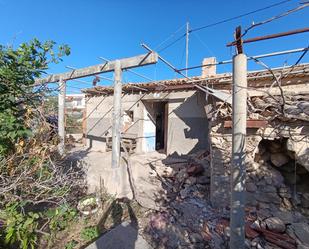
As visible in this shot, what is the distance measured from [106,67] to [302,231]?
20.3ft

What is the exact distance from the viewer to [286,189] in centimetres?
422

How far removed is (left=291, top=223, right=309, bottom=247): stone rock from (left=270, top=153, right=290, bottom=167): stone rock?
4.65 feet

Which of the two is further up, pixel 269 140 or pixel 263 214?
pixel 269 140

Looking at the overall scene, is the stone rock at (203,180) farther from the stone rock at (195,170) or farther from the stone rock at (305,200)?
the stone rock at (305,200)

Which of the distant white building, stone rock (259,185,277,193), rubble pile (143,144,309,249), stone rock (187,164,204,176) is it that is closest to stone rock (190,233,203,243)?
rubble pile (143,144,309,249)

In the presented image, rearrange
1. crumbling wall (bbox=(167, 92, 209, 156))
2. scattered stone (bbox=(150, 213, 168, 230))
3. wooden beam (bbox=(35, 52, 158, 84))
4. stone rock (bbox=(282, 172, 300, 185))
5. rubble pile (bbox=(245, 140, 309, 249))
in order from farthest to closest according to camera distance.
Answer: crumbling wall (bbox=(167, 92, 209, 156)) → wooden beam (bbox=(35, 52, 158, 84)) → stone rock (bbox=(282, 172, 300, 185)) → scattered stone (bbox=(150, 213, 168, 230)) → rubble pile (bbox=(245, 140, 309, 249))

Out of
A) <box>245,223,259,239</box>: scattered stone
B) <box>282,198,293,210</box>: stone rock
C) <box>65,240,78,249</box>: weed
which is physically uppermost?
<box>282,198,293,210</box>: stone rock

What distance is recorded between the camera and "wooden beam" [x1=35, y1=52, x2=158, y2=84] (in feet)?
16.4

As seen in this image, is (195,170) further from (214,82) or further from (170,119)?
(170,119)

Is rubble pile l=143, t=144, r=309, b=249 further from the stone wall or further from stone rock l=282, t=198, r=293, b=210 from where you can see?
the stone wall

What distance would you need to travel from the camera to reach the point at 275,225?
3490 mm

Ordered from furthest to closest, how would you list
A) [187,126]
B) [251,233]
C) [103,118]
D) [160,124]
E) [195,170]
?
[160,124] → [103,118] → [187,126] → [195,170] → [251,233]

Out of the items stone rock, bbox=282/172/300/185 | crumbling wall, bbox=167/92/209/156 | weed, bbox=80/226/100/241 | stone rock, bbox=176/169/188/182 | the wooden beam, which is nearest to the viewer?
weed, bbox=80/226/100/241

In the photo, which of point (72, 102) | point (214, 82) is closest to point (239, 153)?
point (214, 82)
